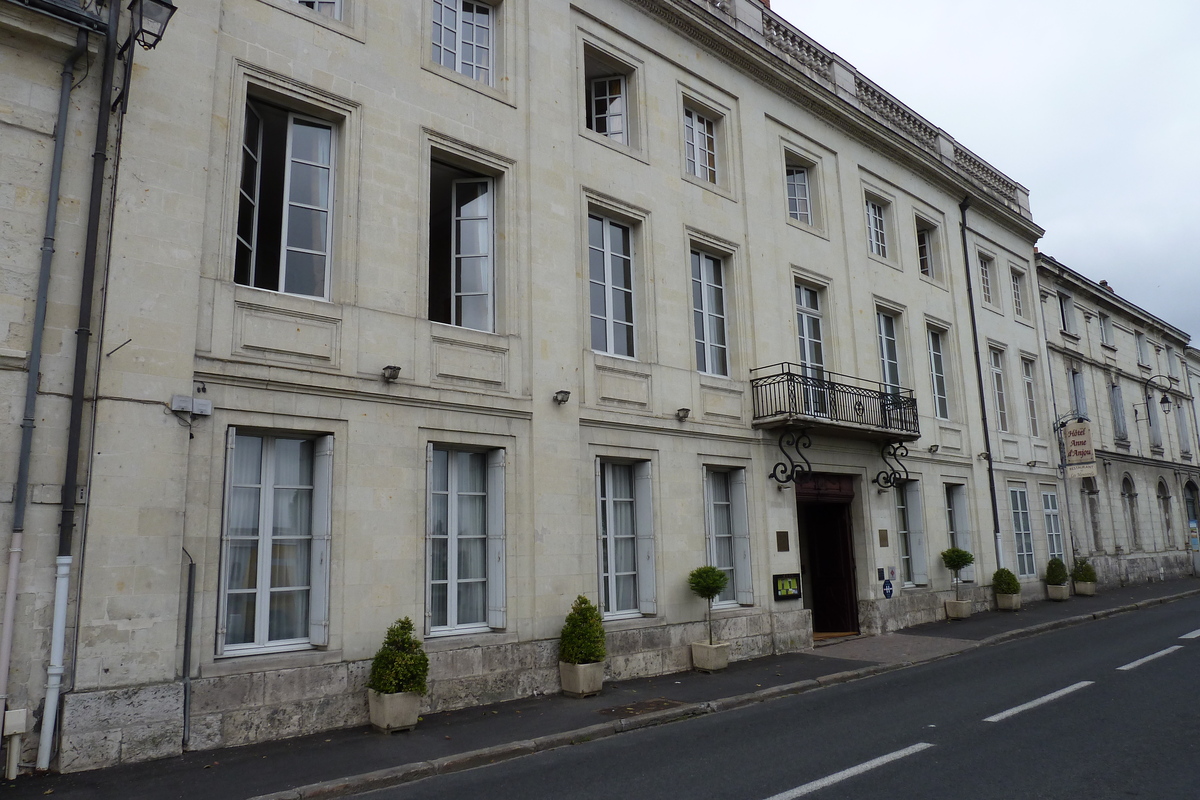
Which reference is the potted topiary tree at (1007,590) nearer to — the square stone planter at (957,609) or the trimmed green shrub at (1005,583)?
the trimmed green shrub at (1005,583)

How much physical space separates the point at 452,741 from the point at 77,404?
181 inches

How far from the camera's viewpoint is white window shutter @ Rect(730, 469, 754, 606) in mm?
13297

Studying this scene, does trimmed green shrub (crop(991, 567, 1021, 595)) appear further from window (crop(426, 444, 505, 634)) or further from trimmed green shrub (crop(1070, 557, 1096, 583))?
window (crop(426, 444, 505, 634))

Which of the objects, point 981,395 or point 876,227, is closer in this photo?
point 876,227

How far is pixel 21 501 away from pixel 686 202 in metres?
10.2

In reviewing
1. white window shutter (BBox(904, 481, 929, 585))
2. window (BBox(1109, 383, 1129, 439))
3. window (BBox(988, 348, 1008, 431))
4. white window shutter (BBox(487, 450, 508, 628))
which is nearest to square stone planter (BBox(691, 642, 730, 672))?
white window shutter (BBox(487, 450, 508, 628))

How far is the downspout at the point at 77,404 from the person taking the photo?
675 centimetres

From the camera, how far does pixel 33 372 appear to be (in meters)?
7.08

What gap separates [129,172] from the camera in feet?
25.8

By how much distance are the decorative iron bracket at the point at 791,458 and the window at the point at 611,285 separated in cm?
348

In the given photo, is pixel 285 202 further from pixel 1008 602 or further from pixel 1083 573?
pixel 1083 573

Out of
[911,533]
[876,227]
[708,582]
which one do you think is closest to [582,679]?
[708,582]

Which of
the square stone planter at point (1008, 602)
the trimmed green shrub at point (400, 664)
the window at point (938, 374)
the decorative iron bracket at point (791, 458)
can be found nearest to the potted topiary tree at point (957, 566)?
the square stone planter at point (1008, 602)

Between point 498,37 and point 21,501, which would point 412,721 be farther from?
point 498,37
